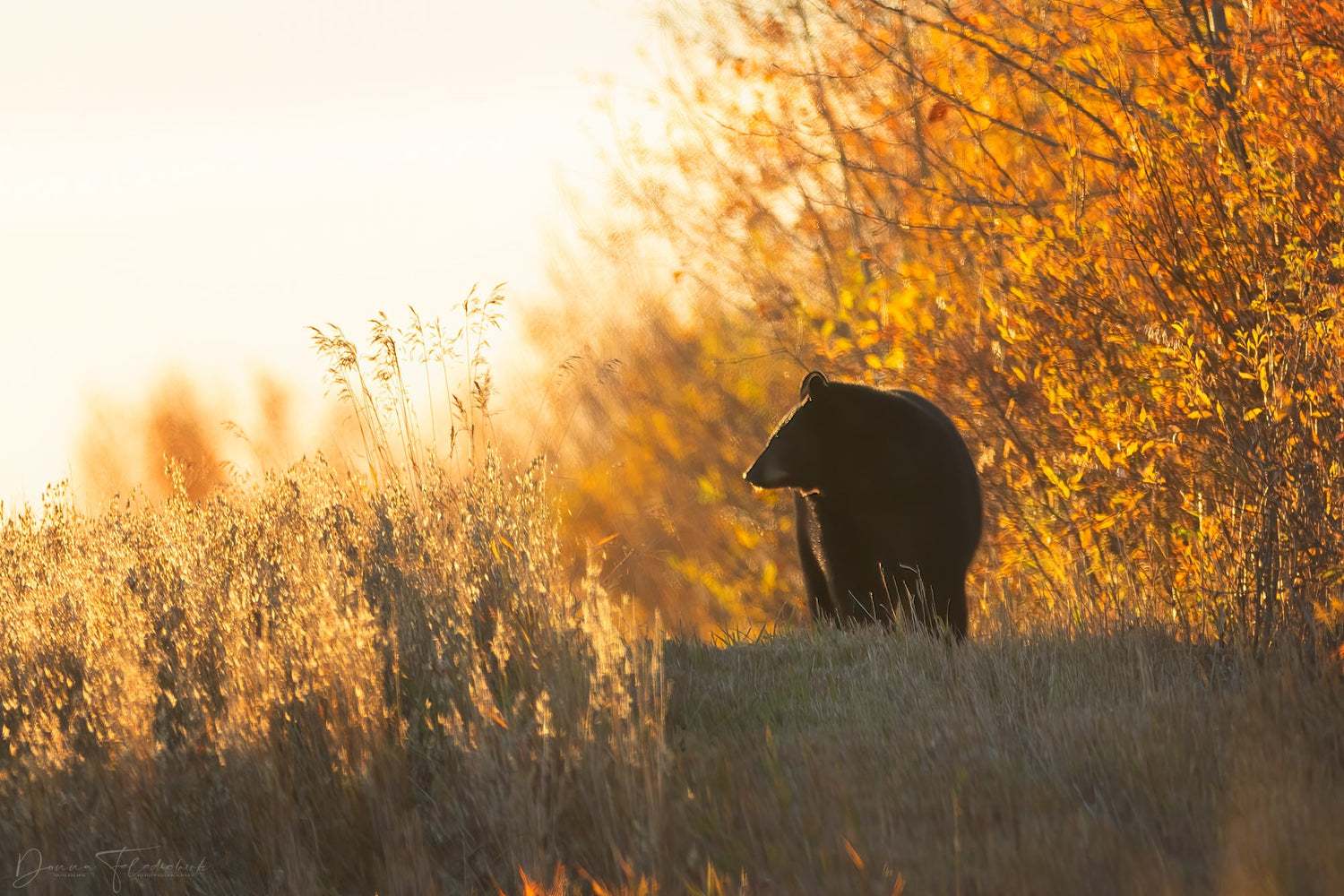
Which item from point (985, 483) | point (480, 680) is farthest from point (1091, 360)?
point (480, 680)

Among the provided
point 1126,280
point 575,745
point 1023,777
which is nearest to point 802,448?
point 1126,280

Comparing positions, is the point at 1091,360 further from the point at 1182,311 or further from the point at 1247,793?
the point at 1247,793

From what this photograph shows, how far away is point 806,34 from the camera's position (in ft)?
36.8

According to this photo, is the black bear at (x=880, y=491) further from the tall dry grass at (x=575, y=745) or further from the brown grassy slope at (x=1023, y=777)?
the brown grassy slope at (x=1023, y=777)

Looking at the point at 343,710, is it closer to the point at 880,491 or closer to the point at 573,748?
the point at 573,748

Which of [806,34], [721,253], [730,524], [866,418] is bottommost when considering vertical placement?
[730,524]

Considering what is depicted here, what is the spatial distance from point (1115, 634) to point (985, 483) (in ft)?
13.1

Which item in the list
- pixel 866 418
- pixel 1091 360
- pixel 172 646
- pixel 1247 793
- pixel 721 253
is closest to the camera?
pixel 1247 793

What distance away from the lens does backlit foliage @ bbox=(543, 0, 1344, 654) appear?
14.2 ft

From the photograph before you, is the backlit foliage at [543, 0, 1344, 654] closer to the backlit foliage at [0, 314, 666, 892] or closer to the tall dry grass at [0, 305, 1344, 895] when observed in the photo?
the tall dry grass at [0, 305, 1344, 895]
